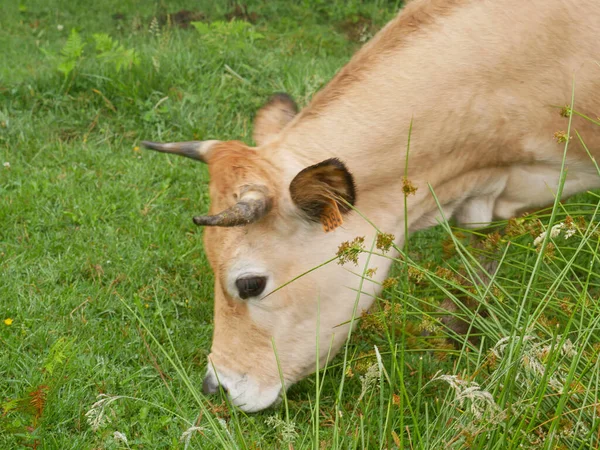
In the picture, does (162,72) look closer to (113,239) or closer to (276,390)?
(113,239)

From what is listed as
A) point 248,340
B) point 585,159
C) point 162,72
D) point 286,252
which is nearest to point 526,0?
point 585,159

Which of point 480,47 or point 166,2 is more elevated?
point 480,47

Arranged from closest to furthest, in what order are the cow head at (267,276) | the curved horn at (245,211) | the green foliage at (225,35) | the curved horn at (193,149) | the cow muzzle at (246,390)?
1. the curved horn at (245,211)
2. the cow head at (267,276)
3. the cow muzzle at (246,390)
4. the curved horn at (193,149)
5. the green foliage at (225,35)

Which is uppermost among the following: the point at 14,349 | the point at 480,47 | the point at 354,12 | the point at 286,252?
the point at 480,47

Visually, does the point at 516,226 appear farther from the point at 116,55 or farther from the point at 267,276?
the point at 116,55

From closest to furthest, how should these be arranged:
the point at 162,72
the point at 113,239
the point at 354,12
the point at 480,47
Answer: the point at 480,47
the point at 113,239
the point at 162,72
the point at 354,12

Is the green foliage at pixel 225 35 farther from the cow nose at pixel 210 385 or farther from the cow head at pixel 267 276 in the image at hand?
the cow nose at pixel 210 385

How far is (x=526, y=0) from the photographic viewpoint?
14.9 ft

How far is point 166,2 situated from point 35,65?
2.05 metres

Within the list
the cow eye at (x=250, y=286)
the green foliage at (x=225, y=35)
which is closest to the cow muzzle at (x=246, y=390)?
the cow eye at (x=250, y=286)

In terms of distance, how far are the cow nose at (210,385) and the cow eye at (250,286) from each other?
1.50 ft

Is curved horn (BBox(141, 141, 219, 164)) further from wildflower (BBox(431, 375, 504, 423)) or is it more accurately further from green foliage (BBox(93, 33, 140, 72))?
green foliage (BBox(93, 33, 140, 72))

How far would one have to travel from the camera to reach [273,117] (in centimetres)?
480

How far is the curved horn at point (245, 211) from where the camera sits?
3.64m
